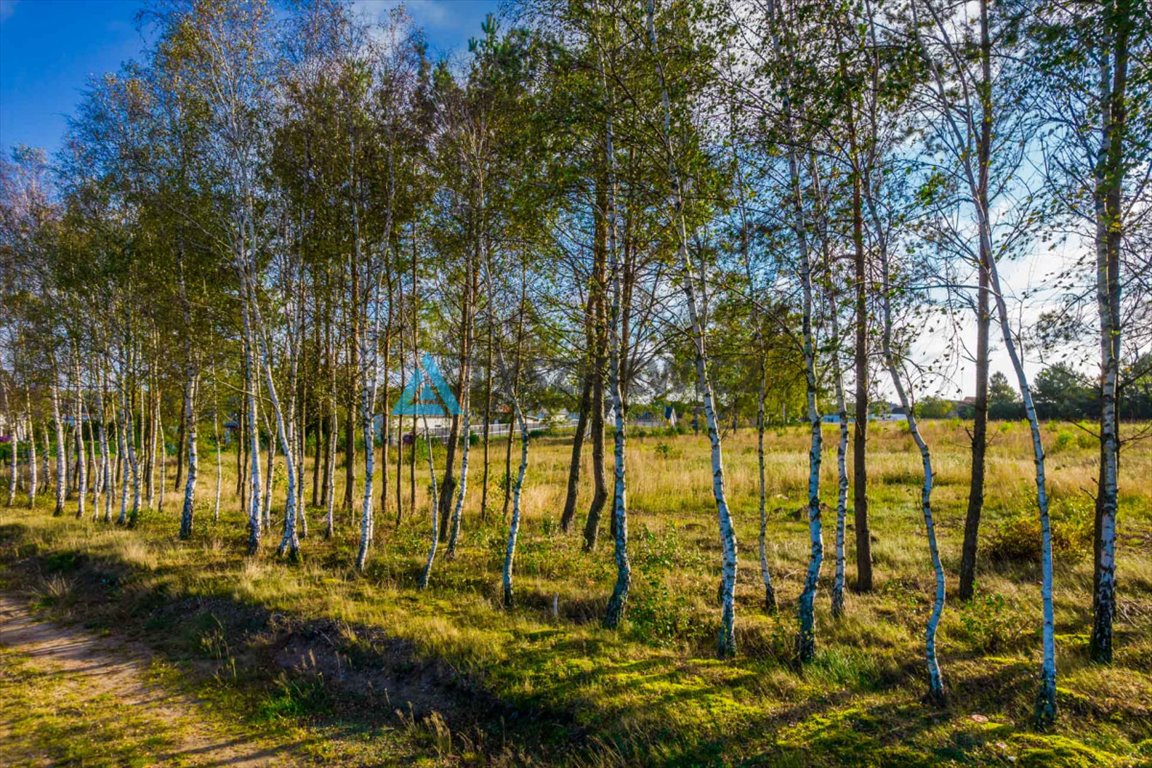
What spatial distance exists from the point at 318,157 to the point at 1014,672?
16.2 metres

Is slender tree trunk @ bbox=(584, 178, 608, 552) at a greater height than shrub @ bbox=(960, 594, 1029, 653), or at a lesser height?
greater

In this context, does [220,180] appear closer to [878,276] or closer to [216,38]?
[216,38]

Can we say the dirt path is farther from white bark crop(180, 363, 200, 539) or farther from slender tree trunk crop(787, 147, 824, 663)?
slender tree trunk crop(787, 147, 824, 663)

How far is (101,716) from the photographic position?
23.5ft

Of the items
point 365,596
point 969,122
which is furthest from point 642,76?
point 365,596

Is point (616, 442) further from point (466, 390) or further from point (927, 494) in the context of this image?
point (466, 390)

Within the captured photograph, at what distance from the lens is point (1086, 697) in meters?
5.75

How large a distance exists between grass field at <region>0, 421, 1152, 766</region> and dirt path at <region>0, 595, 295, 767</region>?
1.50ft

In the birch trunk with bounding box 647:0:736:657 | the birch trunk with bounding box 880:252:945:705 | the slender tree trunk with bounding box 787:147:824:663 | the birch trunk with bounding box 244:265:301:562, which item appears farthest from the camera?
the birch trunk with bounding box 244:265:301:562

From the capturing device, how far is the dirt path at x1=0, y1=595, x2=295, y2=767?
248 inches

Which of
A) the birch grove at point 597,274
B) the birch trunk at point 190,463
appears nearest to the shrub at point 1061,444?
the birch grove at point 597,274

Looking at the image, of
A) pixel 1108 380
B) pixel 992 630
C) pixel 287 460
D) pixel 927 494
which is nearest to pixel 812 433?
pixel 927 494

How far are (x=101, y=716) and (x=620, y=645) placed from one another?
22.6 feet

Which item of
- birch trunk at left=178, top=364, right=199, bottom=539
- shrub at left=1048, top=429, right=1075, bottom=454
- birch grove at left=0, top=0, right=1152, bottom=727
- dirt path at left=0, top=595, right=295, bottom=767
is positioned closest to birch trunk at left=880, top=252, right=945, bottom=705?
birch grove at left=0, top=0, right=1152, bottom=727
